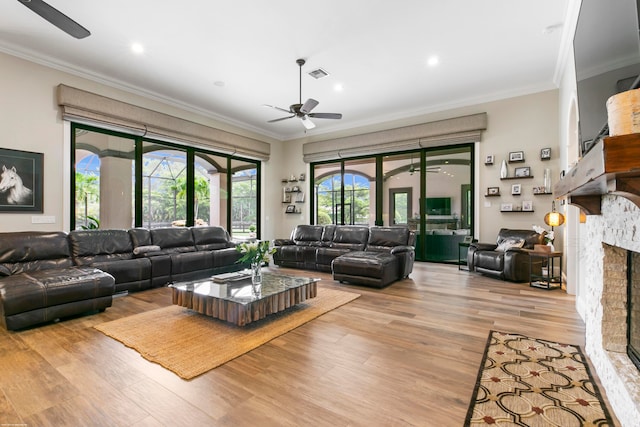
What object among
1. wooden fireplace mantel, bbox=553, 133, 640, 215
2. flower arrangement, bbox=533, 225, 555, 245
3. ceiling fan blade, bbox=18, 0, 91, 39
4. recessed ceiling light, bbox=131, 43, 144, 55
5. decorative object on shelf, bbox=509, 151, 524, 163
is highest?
recessed ceiling light, bbox=131, 43, 144, 55

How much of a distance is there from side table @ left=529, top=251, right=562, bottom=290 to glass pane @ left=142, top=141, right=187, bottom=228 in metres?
6.39

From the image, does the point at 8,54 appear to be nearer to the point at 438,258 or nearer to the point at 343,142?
the point at 343,142

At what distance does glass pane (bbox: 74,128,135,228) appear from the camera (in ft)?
16.8

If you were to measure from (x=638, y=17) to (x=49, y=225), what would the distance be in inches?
251

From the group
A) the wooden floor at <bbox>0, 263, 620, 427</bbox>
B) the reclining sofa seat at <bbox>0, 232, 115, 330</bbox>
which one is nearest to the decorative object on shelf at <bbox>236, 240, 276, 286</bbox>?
the wooden floor at <bbox>0, 263, 620, 427</bbox>

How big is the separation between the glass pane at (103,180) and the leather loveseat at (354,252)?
2952mm

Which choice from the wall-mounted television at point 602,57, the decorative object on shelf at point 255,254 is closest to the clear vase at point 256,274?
the decorative object on shelf at point 255,254

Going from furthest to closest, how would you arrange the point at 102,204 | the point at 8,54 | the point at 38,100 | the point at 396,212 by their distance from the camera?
1. the point at 396,212
2. the point at 102,204
3. the point at 38,100
4. the point at 8,54

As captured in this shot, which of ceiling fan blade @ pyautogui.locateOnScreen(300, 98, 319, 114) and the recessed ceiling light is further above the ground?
the recessed ceiling light

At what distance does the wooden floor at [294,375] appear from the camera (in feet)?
5.73

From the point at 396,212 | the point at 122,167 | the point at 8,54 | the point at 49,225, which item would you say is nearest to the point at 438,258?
the point at 396,212

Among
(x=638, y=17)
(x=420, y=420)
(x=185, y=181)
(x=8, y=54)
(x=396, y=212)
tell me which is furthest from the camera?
(x=396, y=212)

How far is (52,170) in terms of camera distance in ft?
15.4

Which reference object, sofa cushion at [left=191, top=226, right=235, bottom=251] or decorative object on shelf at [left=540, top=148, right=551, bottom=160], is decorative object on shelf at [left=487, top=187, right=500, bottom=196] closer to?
decorative object on shelf at [left=540, top=148, right=551, bottom=160]
